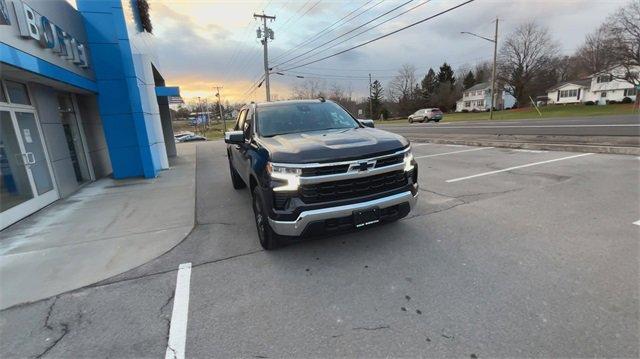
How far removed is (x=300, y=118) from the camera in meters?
4.91

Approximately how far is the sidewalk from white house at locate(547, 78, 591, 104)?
80.0 m

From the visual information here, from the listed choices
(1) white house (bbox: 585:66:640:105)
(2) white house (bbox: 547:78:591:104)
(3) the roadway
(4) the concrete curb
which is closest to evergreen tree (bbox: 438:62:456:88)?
(2) white house (bbox: 547:78:591:104)

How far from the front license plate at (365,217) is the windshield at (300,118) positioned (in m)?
1.70

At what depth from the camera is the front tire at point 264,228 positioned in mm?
3811

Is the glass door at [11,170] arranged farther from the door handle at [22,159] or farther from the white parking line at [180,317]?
the white parking line at [180,317]

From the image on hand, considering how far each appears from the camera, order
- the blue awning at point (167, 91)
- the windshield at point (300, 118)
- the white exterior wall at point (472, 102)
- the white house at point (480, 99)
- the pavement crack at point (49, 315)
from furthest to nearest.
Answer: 1. the white exterior wall at point (472, 102)
2. the white house at point (480, 99)
3. the blue awning at point (167, 91)
4. the windshield at point (300, 118)
5. the pavement crack at point (49, 315)

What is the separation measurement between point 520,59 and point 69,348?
72.7 meters

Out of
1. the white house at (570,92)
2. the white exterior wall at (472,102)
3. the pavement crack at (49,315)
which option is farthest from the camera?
the white exterior wall at (472,102)

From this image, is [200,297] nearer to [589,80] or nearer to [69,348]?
[69,348]

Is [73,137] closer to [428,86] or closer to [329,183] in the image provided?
[329,183]

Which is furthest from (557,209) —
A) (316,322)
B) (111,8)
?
(111,8)

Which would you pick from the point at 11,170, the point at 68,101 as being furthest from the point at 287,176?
the point at 68,101

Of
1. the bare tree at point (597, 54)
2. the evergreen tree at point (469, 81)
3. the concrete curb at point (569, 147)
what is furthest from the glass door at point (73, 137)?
the evergreen tree at point (469, 81)

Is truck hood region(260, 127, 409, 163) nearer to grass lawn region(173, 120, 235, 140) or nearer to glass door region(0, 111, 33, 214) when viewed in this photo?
glass door region(0, 111, 33, 214)
